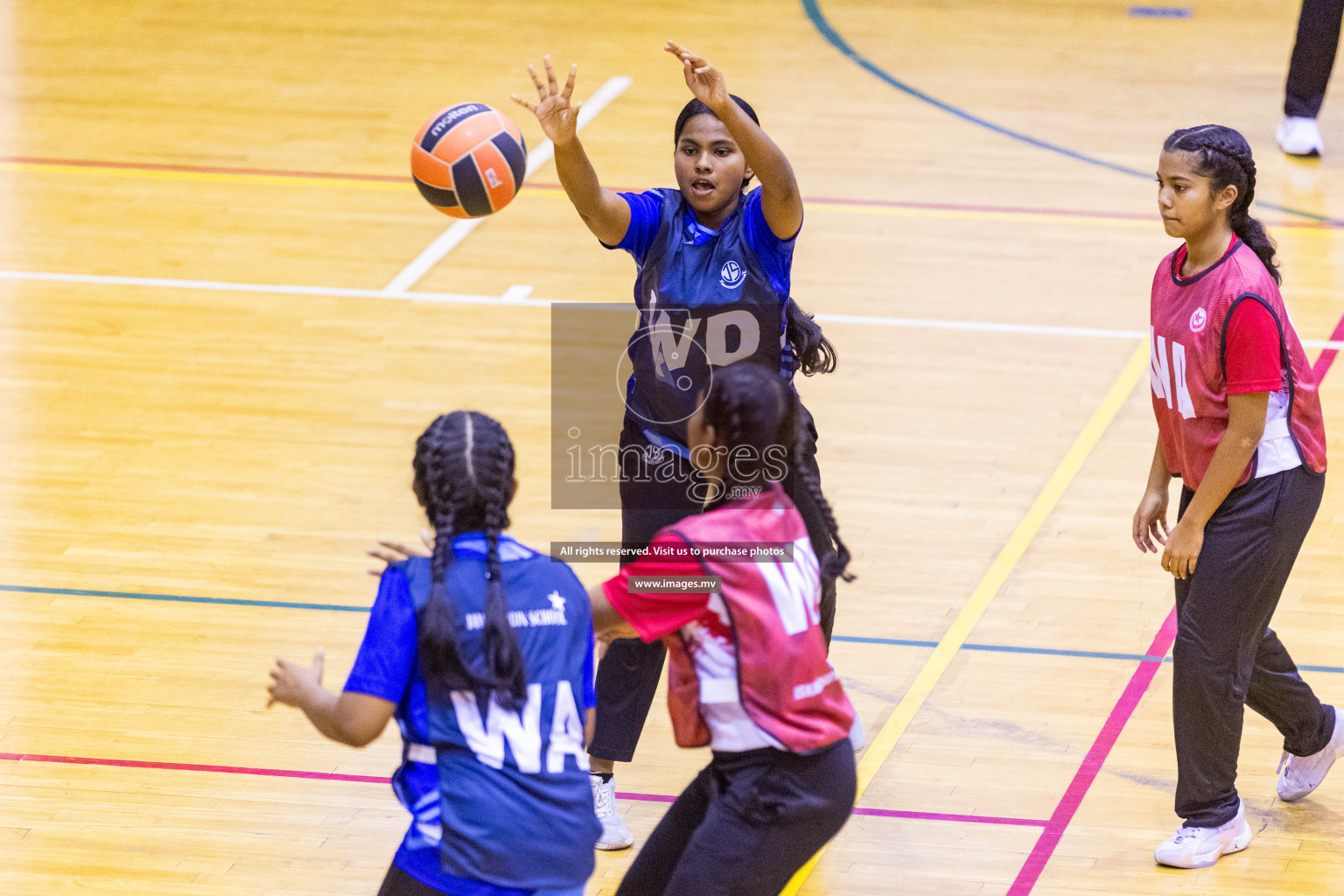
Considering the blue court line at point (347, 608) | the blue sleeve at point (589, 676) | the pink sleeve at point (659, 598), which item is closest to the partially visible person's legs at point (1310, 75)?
the blue court line at point (347, 608)

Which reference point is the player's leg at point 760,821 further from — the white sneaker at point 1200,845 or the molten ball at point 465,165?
the molten ball at point 465,165

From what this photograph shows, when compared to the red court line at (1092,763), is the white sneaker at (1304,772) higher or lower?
higher

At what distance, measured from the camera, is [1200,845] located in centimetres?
449

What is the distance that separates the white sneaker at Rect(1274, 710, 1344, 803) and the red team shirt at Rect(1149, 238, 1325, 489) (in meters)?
0.95

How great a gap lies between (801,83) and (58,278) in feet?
19.3

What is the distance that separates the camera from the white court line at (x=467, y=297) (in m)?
8.45

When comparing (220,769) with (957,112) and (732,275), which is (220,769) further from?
(957,112)

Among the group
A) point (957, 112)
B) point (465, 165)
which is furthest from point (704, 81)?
point (957, 112)

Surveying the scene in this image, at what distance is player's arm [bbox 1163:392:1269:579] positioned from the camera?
162 inches

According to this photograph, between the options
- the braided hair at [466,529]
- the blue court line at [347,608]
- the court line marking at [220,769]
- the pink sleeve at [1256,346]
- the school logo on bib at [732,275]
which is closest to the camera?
the braided hair at [466,529]

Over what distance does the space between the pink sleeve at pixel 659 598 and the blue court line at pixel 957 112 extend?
311 inches

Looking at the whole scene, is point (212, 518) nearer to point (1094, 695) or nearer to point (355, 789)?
point (355, 789)

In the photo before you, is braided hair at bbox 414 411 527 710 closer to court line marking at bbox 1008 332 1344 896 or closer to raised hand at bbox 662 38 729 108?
raised hand at bbox 662 38 729 108

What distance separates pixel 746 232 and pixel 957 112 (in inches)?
315
